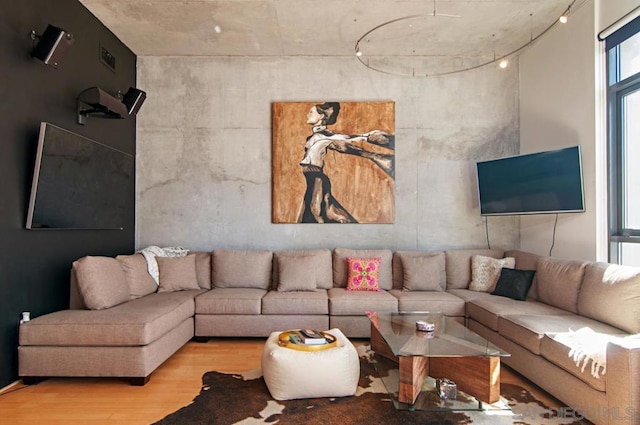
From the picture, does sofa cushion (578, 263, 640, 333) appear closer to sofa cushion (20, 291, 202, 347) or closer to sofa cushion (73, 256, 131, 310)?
sofa cushion (20, 291, 202, 347)

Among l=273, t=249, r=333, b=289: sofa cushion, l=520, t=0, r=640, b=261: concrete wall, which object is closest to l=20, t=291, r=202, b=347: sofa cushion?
l=273, t=249, r=333, b=289: sofa cushion

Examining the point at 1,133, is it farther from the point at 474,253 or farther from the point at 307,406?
the point at 474,253

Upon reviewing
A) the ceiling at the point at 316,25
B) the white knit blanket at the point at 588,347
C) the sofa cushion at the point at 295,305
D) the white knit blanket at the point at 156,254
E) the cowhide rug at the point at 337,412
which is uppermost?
the ceiling at the point at 316,25

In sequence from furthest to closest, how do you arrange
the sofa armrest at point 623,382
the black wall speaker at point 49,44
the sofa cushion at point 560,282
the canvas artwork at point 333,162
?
the canvas artwork at point 333,162 < the sofa cushion at point 560,282 < the black wall speaker at point 49,44 < the sofa armrest at point 623,382

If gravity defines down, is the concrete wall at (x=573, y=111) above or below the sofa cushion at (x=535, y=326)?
above

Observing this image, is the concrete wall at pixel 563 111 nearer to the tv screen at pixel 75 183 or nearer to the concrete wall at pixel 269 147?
the concrete wall at pixel 269 147

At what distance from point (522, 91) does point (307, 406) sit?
437 centimetres

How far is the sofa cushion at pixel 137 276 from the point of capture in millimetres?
3541

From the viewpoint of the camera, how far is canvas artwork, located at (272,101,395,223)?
15.1ft

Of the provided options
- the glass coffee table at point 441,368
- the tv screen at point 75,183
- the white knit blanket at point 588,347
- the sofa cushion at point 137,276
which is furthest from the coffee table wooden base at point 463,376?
the tv screen at point 75,183

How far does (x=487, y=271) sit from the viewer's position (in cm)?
405

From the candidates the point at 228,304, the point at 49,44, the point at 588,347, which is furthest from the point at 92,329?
the point at 588,347

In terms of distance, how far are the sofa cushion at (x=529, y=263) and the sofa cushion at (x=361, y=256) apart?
1.34 metres

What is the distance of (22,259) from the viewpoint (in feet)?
9.34
